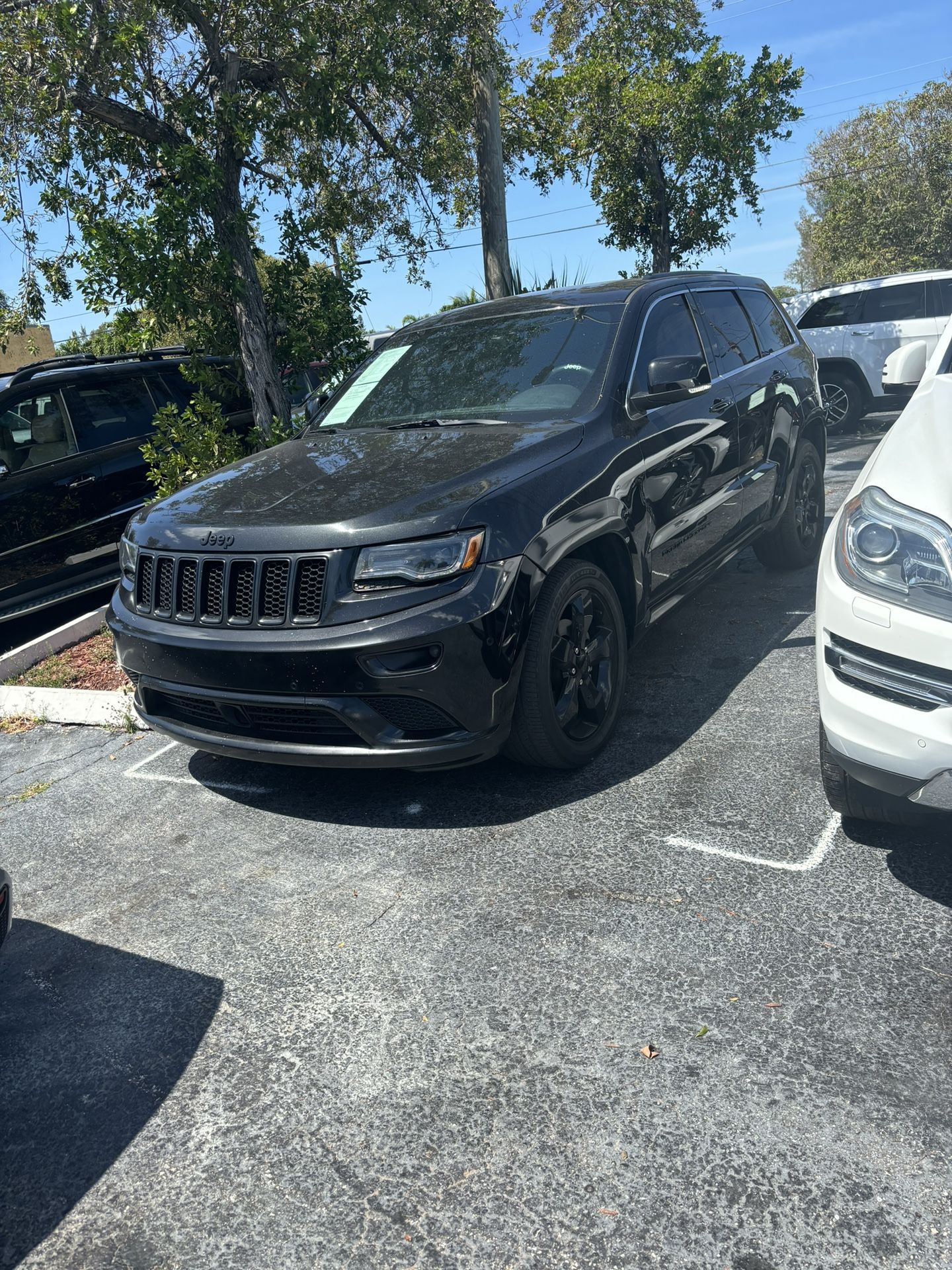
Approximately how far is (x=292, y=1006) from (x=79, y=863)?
4.80 ft

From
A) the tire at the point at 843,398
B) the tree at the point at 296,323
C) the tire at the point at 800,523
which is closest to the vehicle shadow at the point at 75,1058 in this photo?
the tire at the point at 800,523

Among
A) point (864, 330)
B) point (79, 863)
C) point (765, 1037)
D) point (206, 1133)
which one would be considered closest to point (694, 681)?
point (765, 1037)

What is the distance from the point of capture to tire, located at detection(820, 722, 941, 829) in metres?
2.77

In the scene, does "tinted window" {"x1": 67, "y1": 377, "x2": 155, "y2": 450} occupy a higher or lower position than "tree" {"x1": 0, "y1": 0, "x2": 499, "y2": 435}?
lower

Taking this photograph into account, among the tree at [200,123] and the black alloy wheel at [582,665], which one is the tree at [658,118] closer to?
the tree at [200,123]

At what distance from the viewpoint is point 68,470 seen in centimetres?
699

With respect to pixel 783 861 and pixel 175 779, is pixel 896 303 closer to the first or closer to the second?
pixel 783 861

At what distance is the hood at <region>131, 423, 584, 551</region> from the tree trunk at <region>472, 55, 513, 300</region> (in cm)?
801

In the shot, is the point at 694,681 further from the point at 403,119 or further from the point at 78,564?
the point at 403,119

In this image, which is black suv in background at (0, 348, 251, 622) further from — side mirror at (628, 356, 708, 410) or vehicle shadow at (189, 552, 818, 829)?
side mirror at (628, 356, 708, 410)

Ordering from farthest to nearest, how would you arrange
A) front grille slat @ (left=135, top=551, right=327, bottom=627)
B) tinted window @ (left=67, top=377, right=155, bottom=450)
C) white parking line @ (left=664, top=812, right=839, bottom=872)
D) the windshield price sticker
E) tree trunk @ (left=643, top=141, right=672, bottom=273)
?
tree trunk @ (left=643, top=141, right=672, bottom=273)
tinted window @ (left=67, top=377, right=155, bottom=450)
the windshield price sticker
front grille slat @ (left=135, top=551, right=327, bottom=627)
white parking line @ (left=664, top=812, right=839, bottom=872)

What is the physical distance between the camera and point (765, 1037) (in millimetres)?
2449

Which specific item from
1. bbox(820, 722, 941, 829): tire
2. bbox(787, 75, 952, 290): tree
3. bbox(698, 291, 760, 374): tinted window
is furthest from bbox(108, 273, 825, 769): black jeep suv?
bbox(787, 75, 952, 290): tree

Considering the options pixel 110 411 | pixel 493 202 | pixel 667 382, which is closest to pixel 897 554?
pixel 667 382
